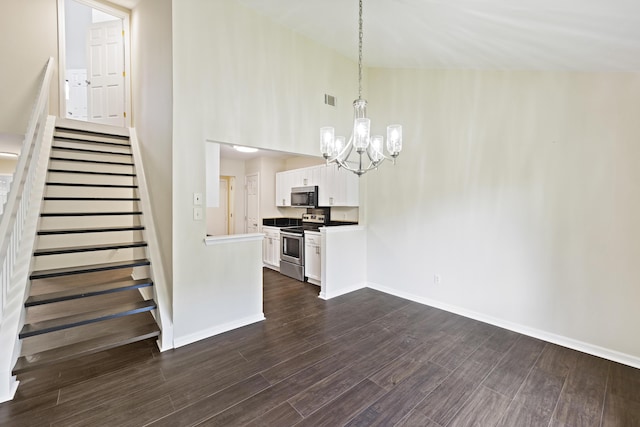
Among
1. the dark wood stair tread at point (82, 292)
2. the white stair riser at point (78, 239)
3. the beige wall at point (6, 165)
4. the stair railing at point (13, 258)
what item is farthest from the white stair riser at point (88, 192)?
the beige wall at point (6, 165)

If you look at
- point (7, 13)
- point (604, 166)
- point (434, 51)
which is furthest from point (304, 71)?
point (7, 13)

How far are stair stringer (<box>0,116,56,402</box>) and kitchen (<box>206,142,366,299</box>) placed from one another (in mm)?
1642

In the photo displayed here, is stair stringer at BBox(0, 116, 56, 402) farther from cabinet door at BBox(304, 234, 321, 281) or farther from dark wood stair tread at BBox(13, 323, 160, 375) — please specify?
cabinet door at BBox(304, 234, 321, 281)

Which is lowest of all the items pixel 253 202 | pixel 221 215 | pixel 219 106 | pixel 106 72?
pixel 221 215

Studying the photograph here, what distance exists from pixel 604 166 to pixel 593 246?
802 millimetres

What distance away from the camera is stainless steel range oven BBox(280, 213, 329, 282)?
5.13 m

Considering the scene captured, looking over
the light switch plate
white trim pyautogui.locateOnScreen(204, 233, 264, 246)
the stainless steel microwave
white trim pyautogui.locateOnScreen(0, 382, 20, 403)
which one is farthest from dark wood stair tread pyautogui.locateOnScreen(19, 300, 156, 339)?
the stainless steel microwave

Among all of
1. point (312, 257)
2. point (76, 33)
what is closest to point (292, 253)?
point (312, 257)

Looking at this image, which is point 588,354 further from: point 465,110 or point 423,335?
point 465,110

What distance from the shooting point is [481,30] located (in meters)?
2.52

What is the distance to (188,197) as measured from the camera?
290 cm

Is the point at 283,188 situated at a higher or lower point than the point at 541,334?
higher

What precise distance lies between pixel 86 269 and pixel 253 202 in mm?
4187

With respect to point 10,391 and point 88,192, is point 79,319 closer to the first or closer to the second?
point 10,391
